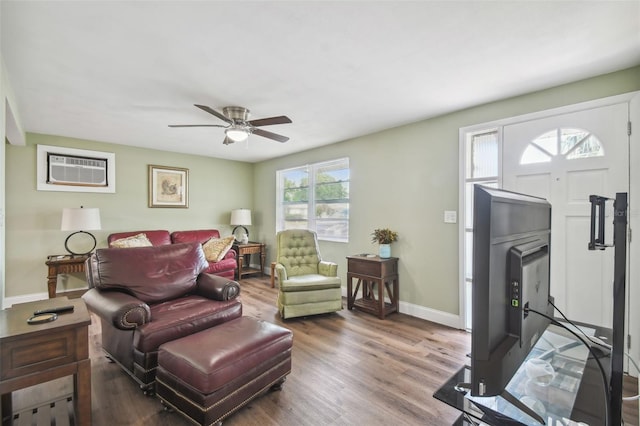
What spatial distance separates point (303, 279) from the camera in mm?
3525

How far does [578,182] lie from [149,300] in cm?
372

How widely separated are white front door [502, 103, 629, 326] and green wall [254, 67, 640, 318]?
269 millimetres

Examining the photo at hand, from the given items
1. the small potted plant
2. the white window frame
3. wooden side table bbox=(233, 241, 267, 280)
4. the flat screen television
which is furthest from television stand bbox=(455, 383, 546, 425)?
wooden side table bbox=(233, 241, 267, 280)

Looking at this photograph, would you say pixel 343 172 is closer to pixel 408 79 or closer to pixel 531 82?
pixel 408 79

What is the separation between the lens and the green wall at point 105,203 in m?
3.93

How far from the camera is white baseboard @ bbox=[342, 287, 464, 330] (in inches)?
123

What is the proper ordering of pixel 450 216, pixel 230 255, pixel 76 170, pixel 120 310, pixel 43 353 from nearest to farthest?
pixel 43 353 → pixel 120 310 → pixel 450 216 → pixel 76 170 → pixel 230 255

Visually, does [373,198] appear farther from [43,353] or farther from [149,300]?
[43,353]

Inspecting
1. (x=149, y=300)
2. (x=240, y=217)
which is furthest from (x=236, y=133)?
(x=240, y=217)

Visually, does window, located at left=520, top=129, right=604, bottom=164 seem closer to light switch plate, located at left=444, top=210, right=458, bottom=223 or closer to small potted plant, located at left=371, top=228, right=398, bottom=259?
light switch plate, located at left=444, top=210, right=458, bottom=223

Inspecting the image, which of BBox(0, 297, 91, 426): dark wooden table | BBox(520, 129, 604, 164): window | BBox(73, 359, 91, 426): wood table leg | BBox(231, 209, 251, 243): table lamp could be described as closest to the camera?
BBox(0, 297, 91, 426): dark wooden table

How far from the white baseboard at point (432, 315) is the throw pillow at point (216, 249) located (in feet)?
9.60

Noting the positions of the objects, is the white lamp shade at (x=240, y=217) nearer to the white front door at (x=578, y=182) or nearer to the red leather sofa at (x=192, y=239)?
the red leather sofa at (x=192, y=239)

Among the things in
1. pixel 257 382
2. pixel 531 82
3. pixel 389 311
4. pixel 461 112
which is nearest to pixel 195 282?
pixel 257 382
